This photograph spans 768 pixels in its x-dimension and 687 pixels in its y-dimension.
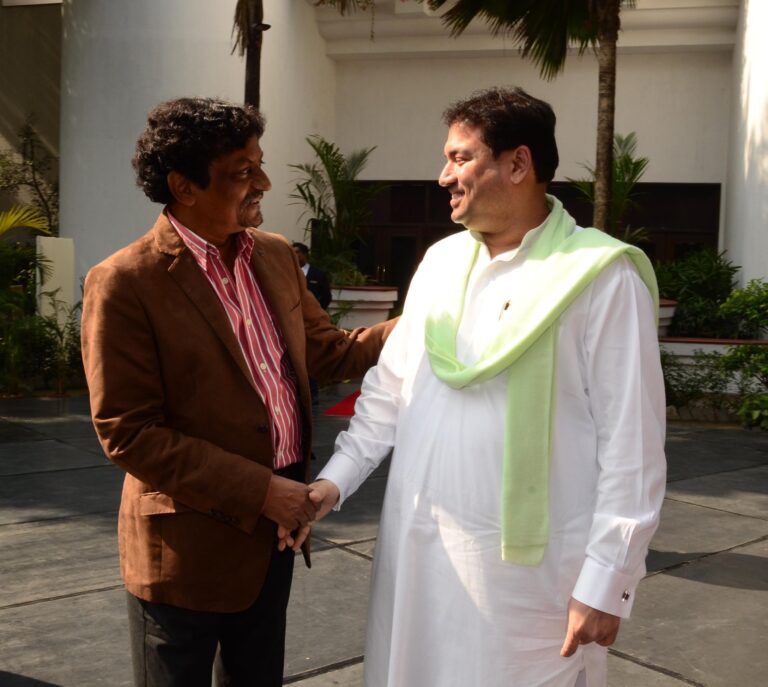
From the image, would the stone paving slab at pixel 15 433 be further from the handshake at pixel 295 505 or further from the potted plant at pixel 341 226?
the handshake at pixel 295 505

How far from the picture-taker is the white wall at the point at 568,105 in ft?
53.0

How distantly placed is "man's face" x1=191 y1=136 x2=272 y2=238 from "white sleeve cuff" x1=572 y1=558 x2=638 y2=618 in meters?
1.18

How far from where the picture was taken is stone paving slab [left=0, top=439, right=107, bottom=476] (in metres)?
7.47

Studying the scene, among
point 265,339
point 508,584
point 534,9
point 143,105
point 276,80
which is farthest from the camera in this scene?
point 276,80

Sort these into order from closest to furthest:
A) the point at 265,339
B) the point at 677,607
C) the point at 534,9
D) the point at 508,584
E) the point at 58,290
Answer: the point at 508,584 < the point at 265,339 < the point at 677,607 < the point at 534,9 < the point at 58,290

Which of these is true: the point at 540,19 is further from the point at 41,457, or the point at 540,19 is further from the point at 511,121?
the point at 511,121

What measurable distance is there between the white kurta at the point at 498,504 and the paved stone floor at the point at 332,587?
5.18 ft

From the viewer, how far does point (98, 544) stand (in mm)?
5613

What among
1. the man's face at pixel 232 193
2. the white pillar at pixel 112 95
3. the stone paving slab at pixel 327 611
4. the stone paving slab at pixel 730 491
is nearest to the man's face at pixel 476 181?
the man's face at pixel 232 193

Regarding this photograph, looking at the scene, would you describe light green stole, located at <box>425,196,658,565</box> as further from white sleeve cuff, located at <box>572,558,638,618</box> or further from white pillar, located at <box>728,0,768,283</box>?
white pillar, located at <box>728,0,768,283</box>

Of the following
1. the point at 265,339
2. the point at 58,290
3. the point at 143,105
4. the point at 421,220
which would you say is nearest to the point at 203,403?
the point at 265,339

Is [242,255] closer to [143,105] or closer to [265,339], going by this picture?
[265,339]

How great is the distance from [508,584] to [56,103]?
661 inches

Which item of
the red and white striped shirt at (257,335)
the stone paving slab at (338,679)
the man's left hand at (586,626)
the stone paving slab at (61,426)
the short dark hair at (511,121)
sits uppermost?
the short dark hair at (511,121)
